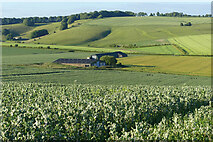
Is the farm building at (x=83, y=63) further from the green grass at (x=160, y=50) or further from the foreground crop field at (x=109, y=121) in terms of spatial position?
the foreground crop field at (x=109, y=121)

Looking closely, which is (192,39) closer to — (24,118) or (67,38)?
(67,38)

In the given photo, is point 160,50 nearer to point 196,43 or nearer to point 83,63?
point 196,43

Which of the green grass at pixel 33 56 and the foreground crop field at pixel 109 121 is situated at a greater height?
the green grass at pixel 33 56

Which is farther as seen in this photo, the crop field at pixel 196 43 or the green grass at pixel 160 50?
the green grass at pixel 160 50

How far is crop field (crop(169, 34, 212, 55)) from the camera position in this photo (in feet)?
413

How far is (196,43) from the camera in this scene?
14712 cm

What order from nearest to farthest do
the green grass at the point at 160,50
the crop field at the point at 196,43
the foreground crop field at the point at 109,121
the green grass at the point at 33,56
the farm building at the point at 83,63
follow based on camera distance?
1. the foreground crop field at the point at 109,121
2. the farm building at the point at 83,63
3. the green grass at the point at 33,56
4. the crop field at the point at 196,43
5. the green grass at the point at 160,50

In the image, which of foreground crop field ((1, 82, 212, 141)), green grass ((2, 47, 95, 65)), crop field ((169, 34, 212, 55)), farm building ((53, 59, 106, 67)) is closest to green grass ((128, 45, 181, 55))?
crop field ((169, 34, 212, 55))

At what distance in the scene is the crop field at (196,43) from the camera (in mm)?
125738

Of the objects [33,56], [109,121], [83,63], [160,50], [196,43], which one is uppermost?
[196,43]

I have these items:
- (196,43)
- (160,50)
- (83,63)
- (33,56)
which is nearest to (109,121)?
(83,63)

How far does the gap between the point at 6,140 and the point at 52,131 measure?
357 centimetres

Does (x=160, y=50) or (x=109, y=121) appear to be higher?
(x=160, y=50)

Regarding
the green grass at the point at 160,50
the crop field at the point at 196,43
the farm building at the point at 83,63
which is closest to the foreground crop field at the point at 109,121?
the farm building at the point at 83,63
